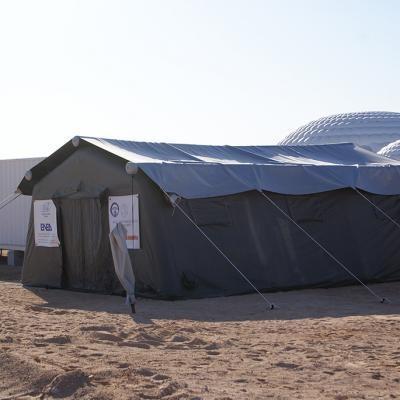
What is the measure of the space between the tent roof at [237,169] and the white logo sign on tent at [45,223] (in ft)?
1.88

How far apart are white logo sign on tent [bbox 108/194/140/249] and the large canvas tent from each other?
0.04m

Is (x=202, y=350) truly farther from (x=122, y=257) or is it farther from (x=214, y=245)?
(x=214, y=245)

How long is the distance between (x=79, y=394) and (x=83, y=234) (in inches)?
309

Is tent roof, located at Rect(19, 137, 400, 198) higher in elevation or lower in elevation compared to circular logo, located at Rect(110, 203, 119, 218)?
higher

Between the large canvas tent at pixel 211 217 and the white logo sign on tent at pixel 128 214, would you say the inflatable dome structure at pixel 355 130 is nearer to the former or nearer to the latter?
the large canvas tent at pixel 211 217

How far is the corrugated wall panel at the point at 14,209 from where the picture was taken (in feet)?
61.6

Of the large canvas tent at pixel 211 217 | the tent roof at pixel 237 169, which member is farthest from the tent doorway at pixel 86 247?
the tent roof at pixel 237 169

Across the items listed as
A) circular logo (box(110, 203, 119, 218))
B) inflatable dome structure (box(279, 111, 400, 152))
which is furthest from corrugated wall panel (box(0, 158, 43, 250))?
inflatable dome structure (box(279, 111, 400, 152))

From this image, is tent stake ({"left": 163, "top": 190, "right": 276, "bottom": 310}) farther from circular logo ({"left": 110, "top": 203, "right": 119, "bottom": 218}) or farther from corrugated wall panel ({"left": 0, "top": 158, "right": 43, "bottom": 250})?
corrugated wall panel ({"left": 0, "top": 158, "right": 43, "bottom": 250})

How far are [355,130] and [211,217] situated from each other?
34113 mm

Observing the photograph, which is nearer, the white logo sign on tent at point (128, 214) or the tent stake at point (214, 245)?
the tent stake at point (214, 245)

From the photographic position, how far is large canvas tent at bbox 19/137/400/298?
38.1 feet

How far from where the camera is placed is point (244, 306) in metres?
10.7

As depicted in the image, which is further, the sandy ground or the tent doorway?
the tent doorway
